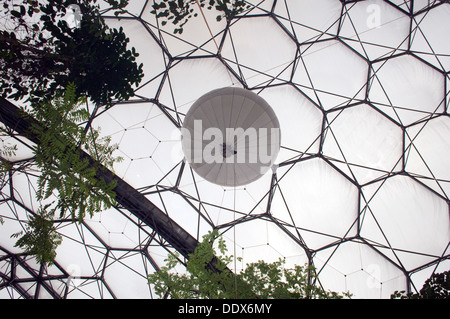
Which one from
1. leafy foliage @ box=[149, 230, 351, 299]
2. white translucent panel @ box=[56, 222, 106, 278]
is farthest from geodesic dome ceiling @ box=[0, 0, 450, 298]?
leafy foliage @ box=[149, 230, 351, 299]

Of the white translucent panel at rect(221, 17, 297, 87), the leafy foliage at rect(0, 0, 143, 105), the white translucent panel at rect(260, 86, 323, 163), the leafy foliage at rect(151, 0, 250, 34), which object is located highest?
the white translucent panel at rect(221, 17, 297, 87)

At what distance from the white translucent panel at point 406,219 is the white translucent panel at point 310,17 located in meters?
6.86

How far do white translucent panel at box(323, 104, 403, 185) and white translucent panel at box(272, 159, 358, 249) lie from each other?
0.66 metres

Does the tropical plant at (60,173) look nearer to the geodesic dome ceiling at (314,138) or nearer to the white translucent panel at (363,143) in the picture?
the geodesic dome ceiling at (314,138)

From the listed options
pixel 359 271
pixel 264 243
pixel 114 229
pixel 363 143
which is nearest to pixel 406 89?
pixel 363 143

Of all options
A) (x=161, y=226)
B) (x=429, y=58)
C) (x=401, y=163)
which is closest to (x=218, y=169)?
(x=161, y=226)

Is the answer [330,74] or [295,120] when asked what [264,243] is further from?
[330,74]

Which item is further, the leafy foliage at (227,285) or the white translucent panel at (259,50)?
the white translucent panel at (259,50)

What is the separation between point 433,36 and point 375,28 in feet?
6.93

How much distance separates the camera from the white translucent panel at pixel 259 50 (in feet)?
39.7

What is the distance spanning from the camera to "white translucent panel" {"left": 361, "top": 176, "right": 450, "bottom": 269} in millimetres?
12453

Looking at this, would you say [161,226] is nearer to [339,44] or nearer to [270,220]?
[270,220]

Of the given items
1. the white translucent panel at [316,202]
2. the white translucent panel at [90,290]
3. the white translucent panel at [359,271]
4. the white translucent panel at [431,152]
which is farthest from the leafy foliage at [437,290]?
the white translucent panel at [90,290]

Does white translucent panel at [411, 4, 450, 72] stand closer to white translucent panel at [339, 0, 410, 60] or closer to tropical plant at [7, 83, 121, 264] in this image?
white translucent panel at [339, 0, 410, 60]
